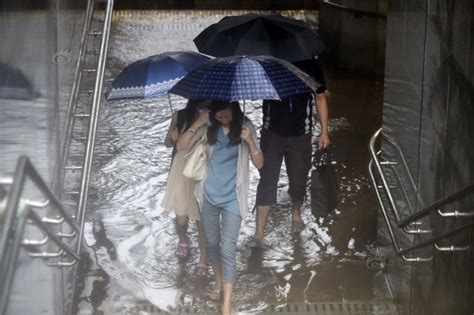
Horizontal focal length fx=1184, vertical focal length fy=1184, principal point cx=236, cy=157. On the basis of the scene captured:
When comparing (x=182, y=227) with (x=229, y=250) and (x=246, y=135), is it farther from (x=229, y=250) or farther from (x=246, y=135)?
(x=246, y=135)

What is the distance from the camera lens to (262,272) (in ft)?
29.2

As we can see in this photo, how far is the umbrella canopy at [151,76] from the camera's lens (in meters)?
8.26

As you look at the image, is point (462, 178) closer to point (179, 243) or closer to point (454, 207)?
point (454, 207)

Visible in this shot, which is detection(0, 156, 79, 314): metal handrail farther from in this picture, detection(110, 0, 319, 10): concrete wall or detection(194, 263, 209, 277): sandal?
detection(110, 0, 319, 10): concrete wall

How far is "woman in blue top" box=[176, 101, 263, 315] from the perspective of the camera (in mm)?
7723

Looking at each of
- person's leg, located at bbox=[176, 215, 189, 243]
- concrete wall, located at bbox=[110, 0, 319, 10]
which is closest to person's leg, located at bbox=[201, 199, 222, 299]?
person's leg, located at bbox=[176, 215, 189, 243]

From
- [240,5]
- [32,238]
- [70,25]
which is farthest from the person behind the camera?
[240,5]

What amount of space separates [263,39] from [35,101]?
11.2 feet

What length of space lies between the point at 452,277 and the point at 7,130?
276cm

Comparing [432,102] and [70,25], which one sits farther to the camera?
[70,25]

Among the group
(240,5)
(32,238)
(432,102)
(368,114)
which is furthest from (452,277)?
(240,5)

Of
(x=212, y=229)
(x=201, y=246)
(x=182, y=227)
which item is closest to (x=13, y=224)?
(x=212, y=229)

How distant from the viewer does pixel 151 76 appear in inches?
328

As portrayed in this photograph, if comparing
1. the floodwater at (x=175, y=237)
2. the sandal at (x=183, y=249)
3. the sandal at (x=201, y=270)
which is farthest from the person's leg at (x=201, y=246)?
the sandal at (x=183, y=249)
